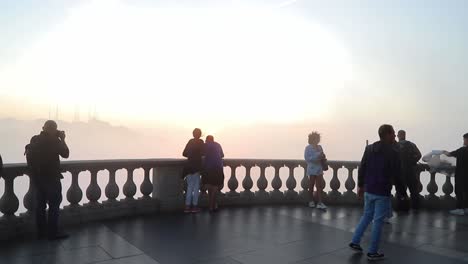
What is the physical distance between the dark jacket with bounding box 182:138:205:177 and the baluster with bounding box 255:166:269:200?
1.94 metres

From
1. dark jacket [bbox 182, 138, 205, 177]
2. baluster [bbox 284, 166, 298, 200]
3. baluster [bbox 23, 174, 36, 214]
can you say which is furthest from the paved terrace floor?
baluster [bbox 284, 166, 298, 200]

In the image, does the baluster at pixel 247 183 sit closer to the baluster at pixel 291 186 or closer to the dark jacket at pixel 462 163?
the baluster at pixel 291 186

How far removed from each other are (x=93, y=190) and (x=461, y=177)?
820 centimetres

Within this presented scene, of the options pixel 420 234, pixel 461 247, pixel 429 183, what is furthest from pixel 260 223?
pixel 429 183

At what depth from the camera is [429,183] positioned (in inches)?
405

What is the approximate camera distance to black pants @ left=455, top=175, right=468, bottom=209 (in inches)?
358

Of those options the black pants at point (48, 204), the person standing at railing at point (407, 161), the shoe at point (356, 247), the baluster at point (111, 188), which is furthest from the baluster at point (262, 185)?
the black pants at point (48, 204)

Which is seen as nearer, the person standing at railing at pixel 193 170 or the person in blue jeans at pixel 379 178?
the person in blue jeans at pixel 379 178

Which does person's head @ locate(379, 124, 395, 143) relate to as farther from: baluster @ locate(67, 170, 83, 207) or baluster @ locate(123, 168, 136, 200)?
baluster @ locate(67, 170, 83, 207)

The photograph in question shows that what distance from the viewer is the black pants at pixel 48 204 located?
6.27m

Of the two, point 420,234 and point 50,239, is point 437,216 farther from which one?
point 50,239

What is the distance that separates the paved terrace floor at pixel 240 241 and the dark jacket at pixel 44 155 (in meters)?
1.10

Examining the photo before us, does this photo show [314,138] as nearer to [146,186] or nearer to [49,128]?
[146,186]

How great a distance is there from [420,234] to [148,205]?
5429mm
